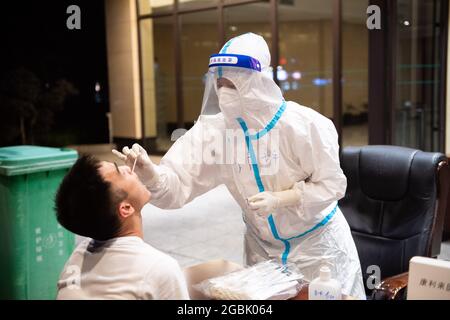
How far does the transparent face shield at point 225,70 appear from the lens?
156 centimetres

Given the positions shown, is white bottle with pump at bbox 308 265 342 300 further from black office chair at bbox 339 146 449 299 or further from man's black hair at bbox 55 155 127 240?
black office chair at bbox 339 146 449 299

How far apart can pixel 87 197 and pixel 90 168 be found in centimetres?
8

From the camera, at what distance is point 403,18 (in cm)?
513

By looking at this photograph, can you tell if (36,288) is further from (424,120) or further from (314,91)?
(314,91)

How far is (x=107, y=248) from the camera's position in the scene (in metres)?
1.21

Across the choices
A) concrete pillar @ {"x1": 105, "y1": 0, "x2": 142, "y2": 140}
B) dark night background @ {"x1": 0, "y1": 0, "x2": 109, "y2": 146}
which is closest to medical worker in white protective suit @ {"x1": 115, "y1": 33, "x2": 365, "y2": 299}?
dark night background @ {"x1": 0, "y1": 0, "x2": 109, "y2": 146}

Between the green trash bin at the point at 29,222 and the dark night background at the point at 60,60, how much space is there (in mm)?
5100

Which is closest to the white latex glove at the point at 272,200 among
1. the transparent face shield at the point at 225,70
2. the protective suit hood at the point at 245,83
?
the protective suit hood at the point at 245,83

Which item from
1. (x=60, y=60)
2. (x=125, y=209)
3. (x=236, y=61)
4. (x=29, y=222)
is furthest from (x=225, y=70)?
(x=60, y=60)

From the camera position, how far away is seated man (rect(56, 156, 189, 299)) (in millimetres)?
1147

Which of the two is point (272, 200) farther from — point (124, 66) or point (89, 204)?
point (124, 66)

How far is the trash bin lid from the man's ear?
158 cm

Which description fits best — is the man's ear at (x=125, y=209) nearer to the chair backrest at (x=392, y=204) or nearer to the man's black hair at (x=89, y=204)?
the man's black hair at (x=89, y=204)

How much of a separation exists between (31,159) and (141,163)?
131 cm
